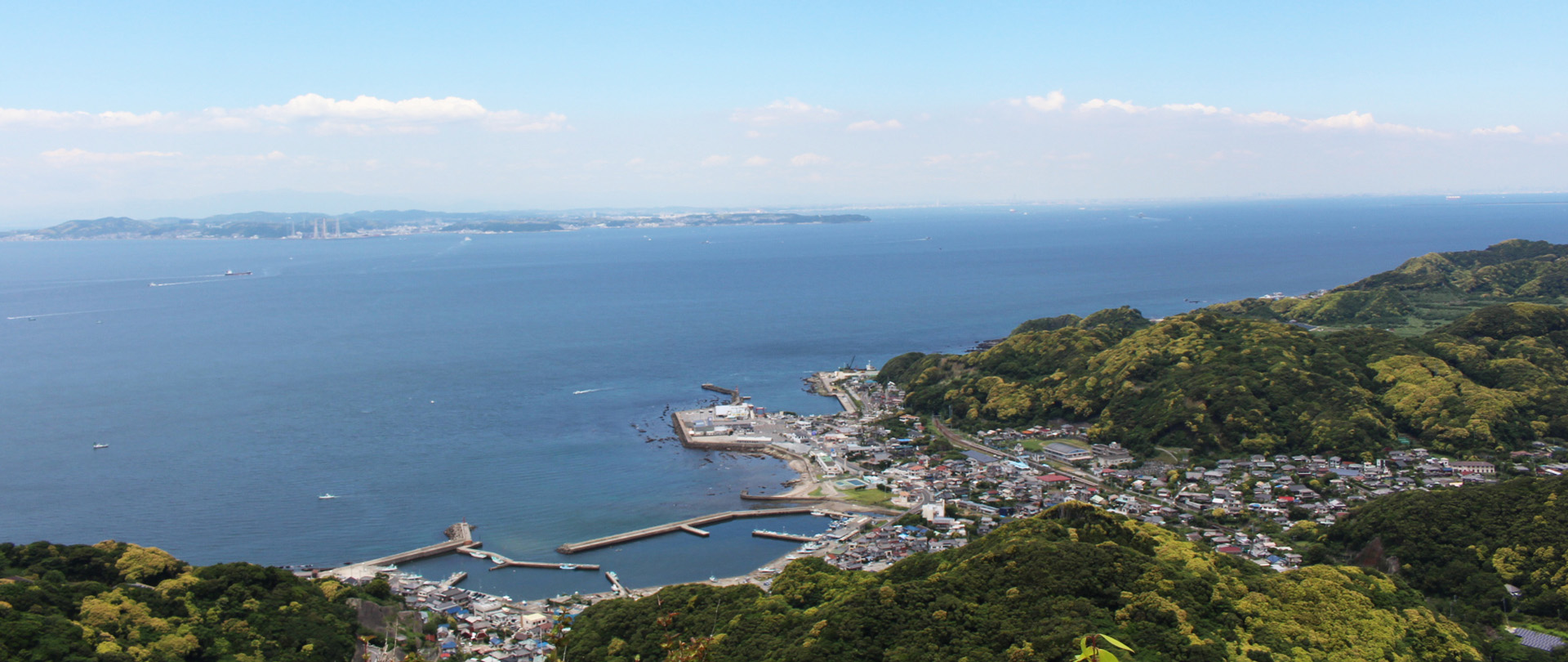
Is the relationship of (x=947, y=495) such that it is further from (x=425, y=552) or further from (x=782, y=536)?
(x=425, y=552)

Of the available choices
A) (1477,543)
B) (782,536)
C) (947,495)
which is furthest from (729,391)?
(1477,543)

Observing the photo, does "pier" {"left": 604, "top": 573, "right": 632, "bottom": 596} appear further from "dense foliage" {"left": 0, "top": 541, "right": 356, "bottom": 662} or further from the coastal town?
"dense foliage" {"left": 0, "top": 541, "right": 356, "bottom": 662}

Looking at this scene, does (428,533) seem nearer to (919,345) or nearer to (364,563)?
(364,563)

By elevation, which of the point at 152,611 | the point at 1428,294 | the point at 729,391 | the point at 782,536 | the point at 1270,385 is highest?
the point at 1428,294

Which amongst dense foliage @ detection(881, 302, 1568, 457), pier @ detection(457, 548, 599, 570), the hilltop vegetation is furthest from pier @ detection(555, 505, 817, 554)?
the hilltop vegetation

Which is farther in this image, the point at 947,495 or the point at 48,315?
the point at 48,315

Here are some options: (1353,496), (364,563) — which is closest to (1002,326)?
(1353,496)

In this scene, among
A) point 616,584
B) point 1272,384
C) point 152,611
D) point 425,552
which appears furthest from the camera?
point 1272,384
